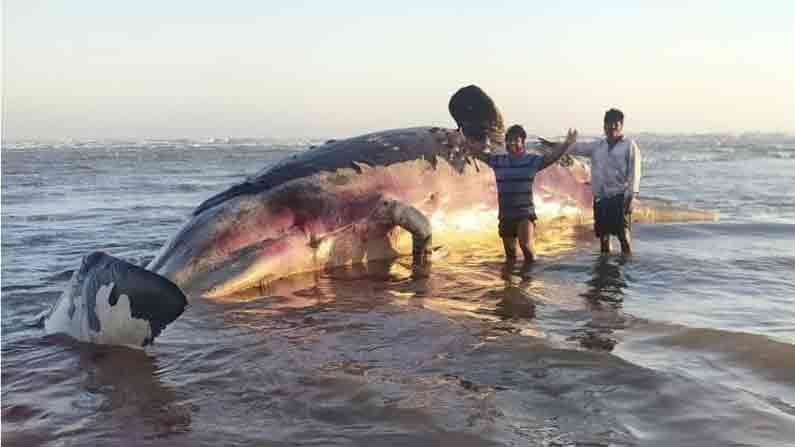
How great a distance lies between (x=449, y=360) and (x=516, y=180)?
13.2 ft

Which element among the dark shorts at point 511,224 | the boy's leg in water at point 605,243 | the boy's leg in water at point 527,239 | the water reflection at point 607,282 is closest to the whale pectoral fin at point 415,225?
the dark shorts at point 511,224

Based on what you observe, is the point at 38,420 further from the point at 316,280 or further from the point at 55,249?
the point at 55,249

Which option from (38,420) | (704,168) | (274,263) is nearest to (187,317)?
(274,263)

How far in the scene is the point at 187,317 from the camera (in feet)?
20.1

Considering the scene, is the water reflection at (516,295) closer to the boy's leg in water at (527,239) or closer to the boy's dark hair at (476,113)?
the boy's leg in water at (527,239)

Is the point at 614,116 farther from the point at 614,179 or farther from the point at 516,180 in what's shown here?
the point at 516,180

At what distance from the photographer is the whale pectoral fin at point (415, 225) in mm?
8391

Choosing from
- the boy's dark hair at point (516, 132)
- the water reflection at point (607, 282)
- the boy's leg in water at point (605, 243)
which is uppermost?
the boy's dark hair at point (516, 132)

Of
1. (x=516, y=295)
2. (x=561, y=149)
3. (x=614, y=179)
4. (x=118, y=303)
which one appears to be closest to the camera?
(x=118, y=303)

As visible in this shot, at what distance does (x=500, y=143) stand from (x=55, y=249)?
6042mm

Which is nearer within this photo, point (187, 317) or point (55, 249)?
point (187, 317)

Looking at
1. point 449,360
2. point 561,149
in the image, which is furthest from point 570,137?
point 449,360

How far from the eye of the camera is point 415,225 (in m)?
8.44

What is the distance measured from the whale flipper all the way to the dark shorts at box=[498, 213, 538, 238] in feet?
15.0
